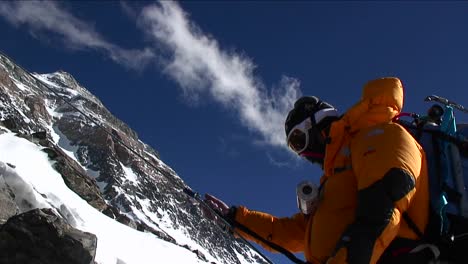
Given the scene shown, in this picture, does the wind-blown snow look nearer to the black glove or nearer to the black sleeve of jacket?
the black glove

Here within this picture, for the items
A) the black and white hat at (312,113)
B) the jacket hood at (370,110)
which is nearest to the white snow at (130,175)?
the black and white hat at (312,113)

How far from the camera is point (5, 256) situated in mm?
17516

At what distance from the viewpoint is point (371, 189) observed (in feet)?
8.97

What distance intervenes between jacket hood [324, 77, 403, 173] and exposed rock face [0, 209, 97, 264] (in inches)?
648

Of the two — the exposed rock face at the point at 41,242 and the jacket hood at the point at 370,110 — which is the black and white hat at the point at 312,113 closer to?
the jacket hood at the point at 370,110

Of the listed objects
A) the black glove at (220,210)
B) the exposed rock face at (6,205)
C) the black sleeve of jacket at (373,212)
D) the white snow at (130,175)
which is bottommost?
the black sleeve of jacket at (373,212)

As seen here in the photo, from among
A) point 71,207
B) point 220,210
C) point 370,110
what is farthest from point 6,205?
point 370,110

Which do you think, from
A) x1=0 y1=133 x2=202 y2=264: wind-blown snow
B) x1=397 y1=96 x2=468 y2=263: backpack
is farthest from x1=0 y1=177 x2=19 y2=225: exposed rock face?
x1=397 y1=96 x2=468 y2=263: backpack

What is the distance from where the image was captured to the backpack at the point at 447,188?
2898mm

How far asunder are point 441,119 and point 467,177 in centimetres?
49

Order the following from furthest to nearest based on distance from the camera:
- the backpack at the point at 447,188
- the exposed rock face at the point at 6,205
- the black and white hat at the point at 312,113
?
1. the exposed rock face at the point at 6,205
2. the black and white hat at the point at 312,113
3. the backpack at the point at 447,188

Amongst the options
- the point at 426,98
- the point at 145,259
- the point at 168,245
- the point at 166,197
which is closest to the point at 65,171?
the point at 168,245

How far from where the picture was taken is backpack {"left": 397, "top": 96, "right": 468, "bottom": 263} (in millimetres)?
2898

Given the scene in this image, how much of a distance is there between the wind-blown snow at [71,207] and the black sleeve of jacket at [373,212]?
75.1 ft
